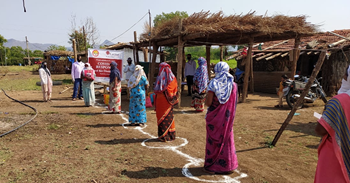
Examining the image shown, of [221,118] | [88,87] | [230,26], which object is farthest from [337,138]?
[88,87]

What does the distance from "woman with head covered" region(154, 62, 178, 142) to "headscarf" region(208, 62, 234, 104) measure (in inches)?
72.8

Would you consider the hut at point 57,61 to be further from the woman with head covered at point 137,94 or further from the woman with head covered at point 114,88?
the woman with head covered at point 137,94

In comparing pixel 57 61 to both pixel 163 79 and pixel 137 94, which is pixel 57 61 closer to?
pixel 137 94

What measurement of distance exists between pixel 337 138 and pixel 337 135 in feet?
0.08

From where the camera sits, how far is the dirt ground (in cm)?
389

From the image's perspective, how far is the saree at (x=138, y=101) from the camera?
6.66 m

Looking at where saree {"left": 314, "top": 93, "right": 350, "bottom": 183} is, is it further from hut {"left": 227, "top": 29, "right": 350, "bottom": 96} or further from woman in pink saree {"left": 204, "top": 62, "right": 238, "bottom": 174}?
hut {"left": 227, "top": 29, "right": 350, "bottom": 96}

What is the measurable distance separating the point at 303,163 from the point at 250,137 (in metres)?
1.69

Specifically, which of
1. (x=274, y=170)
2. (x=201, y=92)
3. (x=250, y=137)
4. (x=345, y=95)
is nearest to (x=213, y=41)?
(x=201, y=92)

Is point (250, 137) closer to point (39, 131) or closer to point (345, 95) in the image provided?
point (345, 95)

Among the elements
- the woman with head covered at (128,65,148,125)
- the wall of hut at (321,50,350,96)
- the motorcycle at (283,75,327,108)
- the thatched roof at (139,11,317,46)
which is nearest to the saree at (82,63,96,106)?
the thatched roof at (139,11,317,46)

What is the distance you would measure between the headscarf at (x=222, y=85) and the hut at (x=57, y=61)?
26604 millimetres

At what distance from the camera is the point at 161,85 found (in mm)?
5477

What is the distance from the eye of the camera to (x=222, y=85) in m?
3.73
